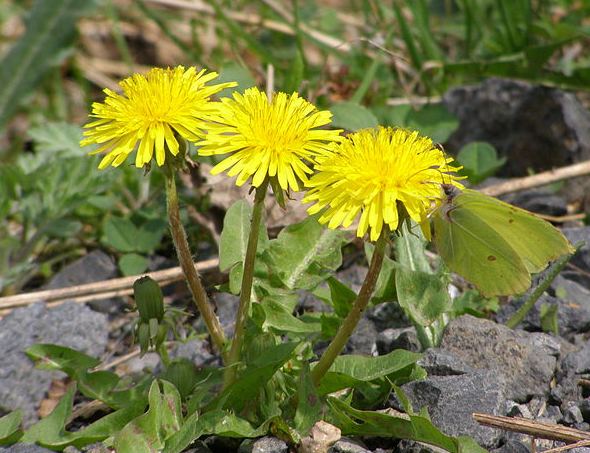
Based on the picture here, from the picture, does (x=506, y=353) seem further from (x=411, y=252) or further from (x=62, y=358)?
(x=62, y=358)

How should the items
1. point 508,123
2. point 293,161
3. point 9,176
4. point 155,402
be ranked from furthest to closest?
point 508,123 < point 9,176 < point 155,402 < point 293,161

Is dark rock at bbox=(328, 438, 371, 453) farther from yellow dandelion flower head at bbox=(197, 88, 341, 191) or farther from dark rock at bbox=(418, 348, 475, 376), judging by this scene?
yellow dandelion flower head at bbox=(197, 88, 341, 191)

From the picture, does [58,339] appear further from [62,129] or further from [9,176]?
[62,129]

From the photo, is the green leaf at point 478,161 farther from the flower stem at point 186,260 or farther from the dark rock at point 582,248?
the flower stem at point 186,260

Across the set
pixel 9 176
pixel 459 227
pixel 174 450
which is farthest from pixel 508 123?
pixel 174 450

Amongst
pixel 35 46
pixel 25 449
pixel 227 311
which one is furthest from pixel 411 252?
pixel 35 46

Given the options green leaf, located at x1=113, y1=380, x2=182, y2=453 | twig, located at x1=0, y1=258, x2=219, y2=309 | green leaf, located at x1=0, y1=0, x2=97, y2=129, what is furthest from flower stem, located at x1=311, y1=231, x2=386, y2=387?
green leaf, located at x1=0, y1=0, x2=97, y2=129
